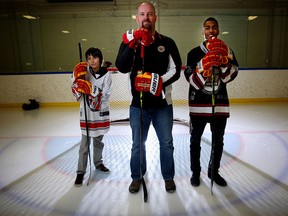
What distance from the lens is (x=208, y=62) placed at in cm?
157

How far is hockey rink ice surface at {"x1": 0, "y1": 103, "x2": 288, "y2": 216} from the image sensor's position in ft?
5.18

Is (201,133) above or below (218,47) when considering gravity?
below

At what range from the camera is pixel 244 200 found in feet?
5.39

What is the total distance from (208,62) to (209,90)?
24cm

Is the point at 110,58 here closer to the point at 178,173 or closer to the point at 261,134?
the point at 261,134

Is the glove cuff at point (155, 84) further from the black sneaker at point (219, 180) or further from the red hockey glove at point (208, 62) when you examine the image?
the black sneaker at point (219, 180)

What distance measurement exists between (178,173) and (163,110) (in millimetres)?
715

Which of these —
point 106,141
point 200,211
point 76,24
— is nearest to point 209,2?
point 76,24

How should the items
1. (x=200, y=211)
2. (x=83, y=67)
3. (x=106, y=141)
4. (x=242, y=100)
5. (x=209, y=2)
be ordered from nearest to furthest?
(x=200, y=211), (x=83, y=67), (x=106, y=141), (x=242, y=100), (x=209, y=2)

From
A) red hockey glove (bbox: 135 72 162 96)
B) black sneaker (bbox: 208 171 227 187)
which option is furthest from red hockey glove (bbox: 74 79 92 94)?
black sneaker (bbox: 208 171 227 187)

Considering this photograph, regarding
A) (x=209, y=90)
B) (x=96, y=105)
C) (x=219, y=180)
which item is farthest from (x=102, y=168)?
(x=209, y=90)

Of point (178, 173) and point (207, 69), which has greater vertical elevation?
point (207, 69)

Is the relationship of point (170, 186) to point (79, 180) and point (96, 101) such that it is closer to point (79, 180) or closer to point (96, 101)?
point (79, 180)

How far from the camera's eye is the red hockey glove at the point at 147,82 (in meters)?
1.50
